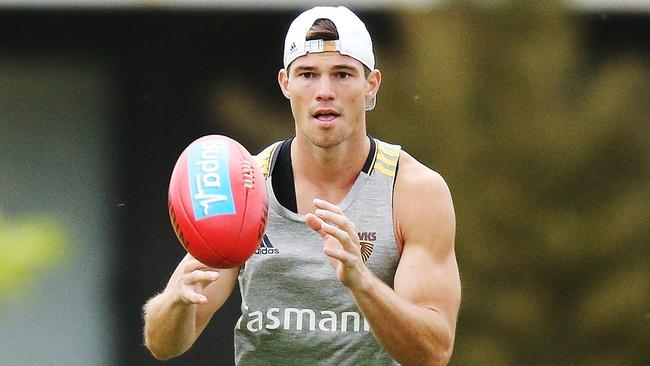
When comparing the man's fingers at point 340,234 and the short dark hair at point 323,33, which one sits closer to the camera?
the man's fingers at point 340,234

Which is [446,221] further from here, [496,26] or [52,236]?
[52,236]

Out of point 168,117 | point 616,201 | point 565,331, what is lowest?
point 565,331

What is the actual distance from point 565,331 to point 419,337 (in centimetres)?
412

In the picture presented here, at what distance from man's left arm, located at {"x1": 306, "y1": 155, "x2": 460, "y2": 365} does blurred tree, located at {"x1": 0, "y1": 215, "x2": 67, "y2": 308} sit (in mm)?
5163

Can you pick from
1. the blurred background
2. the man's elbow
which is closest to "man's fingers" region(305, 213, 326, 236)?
the man's elbow

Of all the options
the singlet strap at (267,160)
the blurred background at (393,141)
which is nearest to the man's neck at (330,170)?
the singlet strap at (267,160)

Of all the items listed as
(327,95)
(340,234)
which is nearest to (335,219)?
(340,234)

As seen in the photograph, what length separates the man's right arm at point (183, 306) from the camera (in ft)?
15.5

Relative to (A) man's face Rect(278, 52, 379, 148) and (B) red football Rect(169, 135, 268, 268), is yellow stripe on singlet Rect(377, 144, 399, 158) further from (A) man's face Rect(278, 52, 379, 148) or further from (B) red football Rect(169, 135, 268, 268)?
(B) red football Rect(169, 135, 268, 268)

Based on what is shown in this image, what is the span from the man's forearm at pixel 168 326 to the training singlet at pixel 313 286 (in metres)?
0.32

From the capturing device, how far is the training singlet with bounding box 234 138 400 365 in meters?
5.27

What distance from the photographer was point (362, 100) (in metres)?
5.31

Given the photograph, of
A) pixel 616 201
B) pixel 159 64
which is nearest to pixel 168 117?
pixel 159 64

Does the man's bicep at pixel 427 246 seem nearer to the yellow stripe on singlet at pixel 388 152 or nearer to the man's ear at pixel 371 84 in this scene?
the yellow stripe on singlet at pixel 388 152
